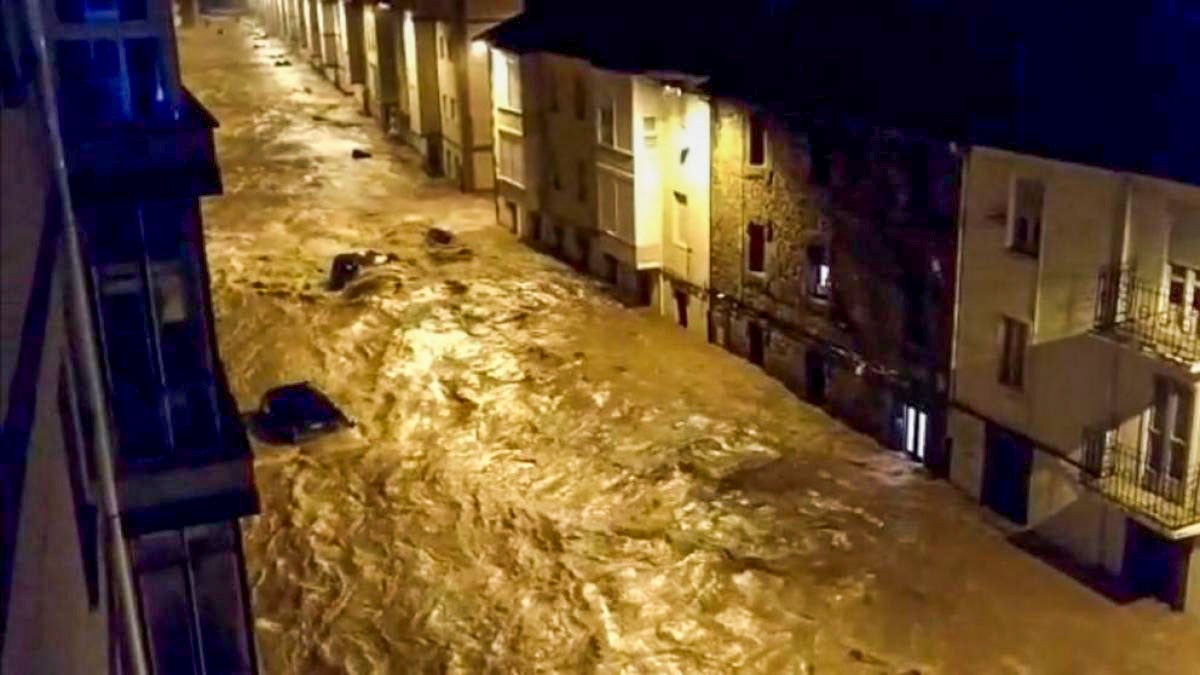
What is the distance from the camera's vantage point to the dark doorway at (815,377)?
33.2 metres

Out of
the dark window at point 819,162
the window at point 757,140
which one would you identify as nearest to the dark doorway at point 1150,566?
the dark window at point 819,162

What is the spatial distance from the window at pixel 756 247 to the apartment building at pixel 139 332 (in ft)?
68.7

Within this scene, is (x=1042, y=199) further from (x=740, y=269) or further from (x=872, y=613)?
(x=740, y=269)

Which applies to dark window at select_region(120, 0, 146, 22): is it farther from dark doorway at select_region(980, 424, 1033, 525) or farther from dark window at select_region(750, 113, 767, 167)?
dark window at select_region(750, 113, 767, 167)

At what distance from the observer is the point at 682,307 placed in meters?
40.2

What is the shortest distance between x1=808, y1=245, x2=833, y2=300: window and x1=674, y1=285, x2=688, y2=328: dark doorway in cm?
684

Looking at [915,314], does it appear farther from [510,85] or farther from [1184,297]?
[510,85]

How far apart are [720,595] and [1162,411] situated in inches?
341

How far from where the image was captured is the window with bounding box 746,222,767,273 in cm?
3538

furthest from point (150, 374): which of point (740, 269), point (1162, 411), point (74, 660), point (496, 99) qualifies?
point (496, 99)

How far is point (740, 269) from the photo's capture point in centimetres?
Result: 3641

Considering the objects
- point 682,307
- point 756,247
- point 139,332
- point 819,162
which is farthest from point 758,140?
point 139,332

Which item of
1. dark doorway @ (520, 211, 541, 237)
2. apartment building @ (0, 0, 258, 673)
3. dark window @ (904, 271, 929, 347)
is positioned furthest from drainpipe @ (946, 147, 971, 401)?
dark doorway @ (520, 211, 541, 237)

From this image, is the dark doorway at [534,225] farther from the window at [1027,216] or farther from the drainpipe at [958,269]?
the window at [1027,216]
